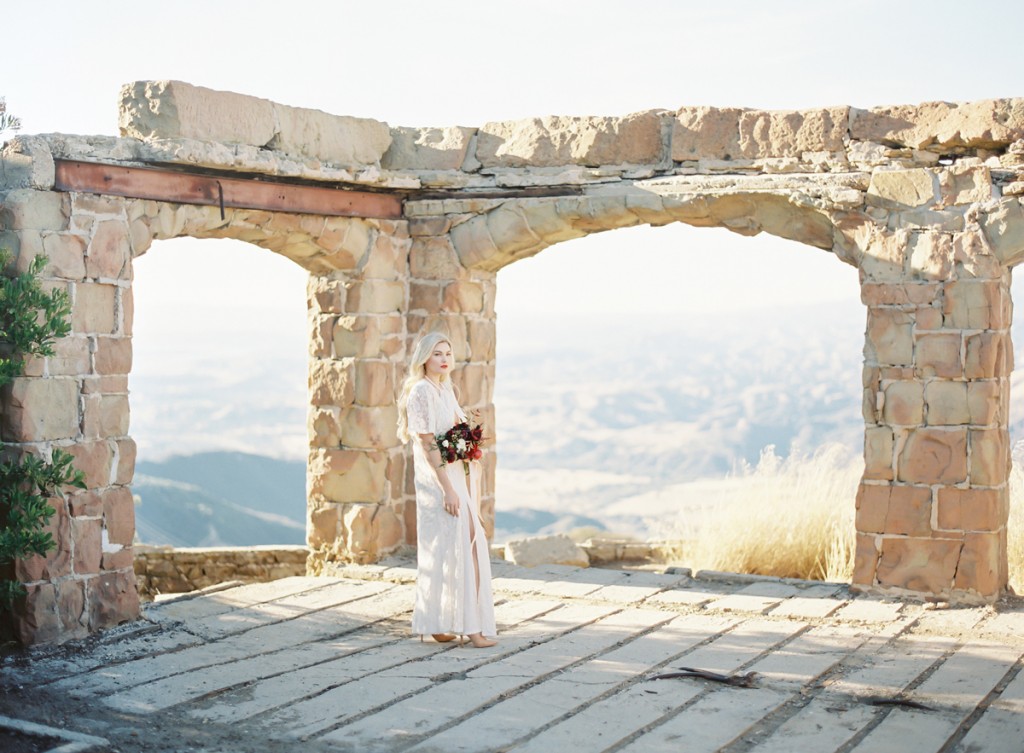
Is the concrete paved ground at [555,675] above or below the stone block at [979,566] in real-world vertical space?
below

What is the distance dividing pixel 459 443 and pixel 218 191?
7.85ft

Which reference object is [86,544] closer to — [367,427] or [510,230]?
[367,427]

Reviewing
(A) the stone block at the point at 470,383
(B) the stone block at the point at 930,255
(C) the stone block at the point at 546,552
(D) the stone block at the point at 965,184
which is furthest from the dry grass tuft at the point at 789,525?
(D) the stone block at the point at 965,184

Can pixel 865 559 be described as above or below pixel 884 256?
below

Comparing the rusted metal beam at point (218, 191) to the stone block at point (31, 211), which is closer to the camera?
the stone block at point (31, 211)

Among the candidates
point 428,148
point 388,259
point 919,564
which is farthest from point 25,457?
point 919,564

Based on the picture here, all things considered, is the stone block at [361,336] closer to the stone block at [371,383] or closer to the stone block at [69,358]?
the stone block at [371,383]

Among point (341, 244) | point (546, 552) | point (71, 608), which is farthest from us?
point (546, 552)

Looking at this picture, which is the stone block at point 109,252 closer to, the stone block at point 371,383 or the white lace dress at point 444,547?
the white lace dress at point 444,547

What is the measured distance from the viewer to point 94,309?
22.5 feet

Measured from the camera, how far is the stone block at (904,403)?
24.5 ft

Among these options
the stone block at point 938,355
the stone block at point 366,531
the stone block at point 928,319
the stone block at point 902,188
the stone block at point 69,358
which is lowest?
the stone block at point 366,531

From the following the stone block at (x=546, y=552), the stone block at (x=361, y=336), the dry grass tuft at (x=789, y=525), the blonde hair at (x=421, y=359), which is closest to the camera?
the blonde hair at (x=421, y=359)

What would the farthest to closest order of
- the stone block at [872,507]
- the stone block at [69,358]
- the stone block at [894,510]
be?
the stone block at [872,507] < the stone block at [894,510] < the stone block at [69,358]
